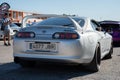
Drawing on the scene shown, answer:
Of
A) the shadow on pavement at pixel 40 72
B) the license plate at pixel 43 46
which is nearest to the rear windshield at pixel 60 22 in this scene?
the license plate at pixel 43 46

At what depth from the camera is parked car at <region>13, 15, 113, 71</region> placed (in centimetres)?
752

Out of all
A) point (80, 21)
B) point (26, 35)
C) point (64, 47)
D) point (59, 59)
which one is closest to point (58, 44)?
point (64, 47)

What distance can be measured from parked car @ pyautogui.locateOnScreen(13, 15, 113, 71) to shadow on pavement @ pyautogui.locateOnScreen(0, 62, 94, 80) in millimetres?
326

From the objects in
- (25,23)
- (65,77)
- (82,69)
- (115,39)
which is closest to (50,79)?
(65,77)

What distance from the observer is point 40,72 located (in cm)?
824

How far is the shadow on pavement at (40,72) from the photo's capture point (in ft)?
24.8

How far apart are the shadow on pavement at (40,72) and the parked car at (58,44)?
0.33m

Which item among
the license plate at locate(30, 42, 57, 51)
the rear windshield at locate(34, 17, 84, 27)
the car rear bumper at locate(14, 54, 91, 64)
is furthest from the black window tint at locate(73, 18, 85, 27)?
the license plate at locate(30, 42, 57, 51)

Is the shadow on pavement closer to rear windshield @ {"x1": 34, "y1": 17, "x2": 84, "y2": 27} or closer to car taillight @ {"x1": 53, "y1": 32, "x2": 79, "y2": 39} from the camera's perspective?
car taillight @ {"x1": 53, "y1": 32, "x2": 79, "y2": 39}

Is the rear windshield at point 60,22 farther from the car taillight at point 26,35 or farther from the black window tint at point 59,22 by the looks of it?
the car taillight at point 26,35

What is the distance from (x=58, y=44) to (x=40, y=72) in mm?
1066

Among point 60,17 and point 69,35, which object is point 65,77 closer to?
point 69,35

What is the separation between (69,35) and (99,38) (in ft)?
5.63

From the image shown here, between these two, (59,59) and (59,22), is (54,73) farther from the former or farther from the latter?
(59,22)
